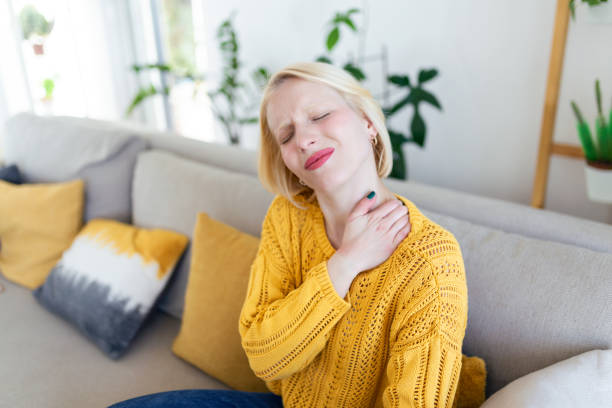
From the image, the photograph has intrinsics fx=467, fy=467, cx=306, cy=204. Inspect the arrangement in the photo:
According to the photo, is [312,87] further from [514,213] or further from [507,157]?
[507,157]

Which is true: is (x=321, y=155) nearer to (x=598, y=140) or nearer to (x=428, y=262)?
(x=428, y=262)

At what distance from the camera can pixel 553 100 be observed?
1.39 meters

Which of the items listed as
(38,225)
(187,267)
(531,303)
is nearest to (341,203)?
(531,303)

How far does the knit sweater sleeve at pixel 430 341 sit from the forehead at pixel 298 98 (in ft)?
1.16

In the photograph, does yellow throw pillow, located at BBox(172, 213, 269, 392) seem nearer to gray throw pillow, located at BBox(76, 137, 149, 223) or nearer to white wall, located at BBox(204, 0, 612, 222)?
gray throw pillow, located at BBox(76, 137, 149, 223)

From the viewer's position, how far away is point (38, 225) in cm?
171

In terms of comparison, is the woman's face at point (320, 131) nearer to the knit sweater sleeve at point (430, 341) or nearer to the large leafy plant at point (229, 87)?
the knit sweater sleeve at point (430, 341)

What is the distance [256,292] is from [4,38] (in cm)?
279

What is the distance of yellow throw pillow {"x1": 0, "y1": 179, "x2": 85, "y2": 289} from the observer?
1707 millimetres

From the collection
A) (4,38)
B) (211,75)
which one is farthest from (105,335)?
(4,38)

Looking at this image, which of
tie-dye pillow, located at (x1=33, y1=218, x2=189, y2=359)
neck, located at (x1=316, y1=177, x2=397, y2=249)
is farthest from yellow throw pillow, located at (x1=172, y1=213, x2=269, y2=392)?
neck, located at (x1=316, y1=177, x2=397, y2=249)

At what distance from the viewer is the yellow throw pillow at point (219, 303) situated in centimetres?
122

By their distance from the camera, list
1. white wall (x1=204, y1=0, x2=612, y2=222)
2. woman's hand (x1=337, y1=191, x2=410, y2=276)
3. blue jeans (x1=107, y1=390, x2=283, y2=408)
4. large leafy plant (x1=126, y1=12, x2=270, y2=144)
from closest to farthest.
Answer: woman's hand (x1=337, y1=191, x2=410, y2=276) → blue jeans (x1=107, y1=390, x2=283, y2=408) → white wall (x1=204, y1=0, x2=612, y2=222) → large leafy plant (x1=126, y1=12, x2=270, y2=144)

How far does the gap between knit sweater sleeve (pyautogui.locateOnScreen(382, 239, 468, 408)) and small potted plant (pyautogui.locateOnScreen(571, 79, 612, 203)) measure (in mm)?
711
